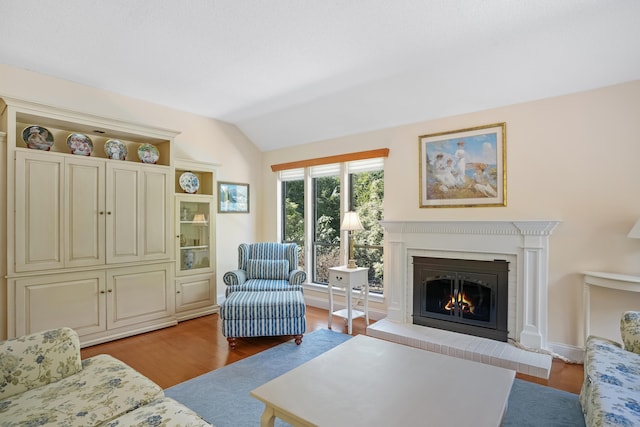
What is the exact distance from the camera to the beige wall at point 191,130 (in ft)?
10.4

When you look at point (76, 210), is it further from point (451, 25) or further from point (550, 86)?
point (550, 86)

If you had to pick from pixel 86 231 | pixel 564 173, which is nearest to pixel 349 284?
pixel 564 173

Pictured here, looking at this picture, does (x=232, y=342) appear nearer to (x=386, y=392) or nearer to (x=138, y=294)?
(x=138, y=294)

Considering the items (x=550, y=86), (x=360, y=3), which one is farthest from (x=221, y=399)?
(x=550, y=86)

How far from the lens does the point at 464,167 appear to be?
335cm

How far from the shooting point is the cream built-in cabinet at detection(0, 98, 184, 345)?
281 centimetres

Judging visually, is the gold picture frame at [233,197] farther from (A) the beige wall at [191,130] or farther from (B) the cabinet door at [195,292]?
(B) the cabinet door at [195,292]

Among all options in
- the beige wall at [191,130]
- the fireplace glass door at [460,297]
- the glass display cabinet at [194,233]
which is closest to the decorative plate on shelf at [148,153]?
the beige wall at [191,130]

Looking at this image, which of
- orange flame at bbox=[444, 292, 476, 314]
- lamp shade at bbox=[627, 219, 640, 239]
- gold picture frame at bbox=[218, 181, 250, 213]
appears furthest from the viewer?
gold picture frame at bbox=[218, 181, 250, 213]

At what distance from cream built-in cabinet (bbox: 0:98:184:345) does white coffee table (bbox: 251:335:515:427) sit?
2496 millimetres

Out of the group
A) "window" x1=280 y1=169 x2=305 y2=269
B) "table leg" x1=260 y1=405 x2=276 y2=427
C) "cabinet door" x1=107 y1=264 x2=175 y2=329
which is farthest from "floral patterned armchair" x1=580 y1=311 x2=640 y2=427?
"cabinet door" x1=107 y1=264 x2=175 y2=329

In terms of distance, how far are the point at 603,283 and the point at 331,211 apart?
2904 millimetres

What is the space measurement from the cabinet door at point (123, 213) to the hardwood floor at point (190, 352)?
86 centimetres

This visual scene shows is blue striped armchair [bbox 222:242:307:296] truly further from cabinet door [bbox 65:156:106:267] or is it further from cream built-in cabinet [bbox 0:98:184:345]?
cabinet door [bbox 65:156:106:267]
